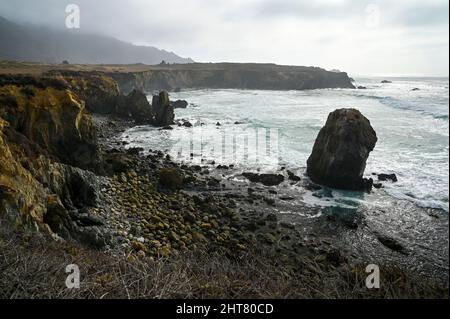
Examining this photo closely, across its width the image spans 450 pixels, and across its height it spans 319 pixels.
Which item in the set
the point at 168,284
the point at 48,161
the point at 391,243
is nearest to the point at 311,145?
the point at 391,243

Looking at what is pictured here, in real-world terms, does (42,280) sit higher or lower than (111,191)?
higher

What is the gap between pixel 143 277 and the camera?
3.72m

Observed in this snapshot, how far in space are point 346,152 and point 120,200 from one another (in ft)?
39.4

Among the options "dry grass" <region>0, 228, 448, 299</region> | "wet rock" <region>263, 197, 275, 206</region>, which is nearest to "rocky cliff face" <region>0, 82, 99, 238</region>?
"dry grass" <region>0, 228, 448, 299</region>

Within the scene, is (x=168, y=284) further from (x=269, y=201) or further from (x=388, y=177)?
(x=388, y=177)

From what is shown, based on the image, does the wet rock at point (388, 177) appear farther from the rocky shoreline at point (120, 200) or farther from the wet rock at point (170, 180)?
the wet rock at point (170, 180)

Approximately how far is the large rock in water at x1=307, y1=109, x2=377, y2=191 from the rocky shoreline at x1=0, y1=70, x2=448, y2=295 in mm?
2321

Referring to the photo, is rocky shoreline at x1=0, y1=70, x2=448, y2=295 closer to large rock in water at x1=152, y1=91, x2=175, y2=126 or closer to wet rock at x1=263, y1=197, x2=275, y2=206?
wet rock at x1=263, y1=197, x2=275, y2=206

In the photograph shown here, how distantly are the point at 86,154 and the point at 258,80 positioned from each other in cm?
8763

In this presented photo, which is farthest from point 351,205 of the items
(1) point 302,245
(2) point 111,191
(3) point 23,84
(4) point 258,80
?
(4) point 258,80

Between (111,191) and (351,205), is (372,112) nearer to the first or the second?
(351,205)

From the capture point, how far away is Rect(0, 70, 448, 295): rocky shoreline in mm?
8047

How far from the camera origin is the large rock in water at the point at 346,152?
16.2 metres

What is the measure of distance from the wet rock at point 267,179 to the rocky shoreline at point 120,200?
0.20ft
